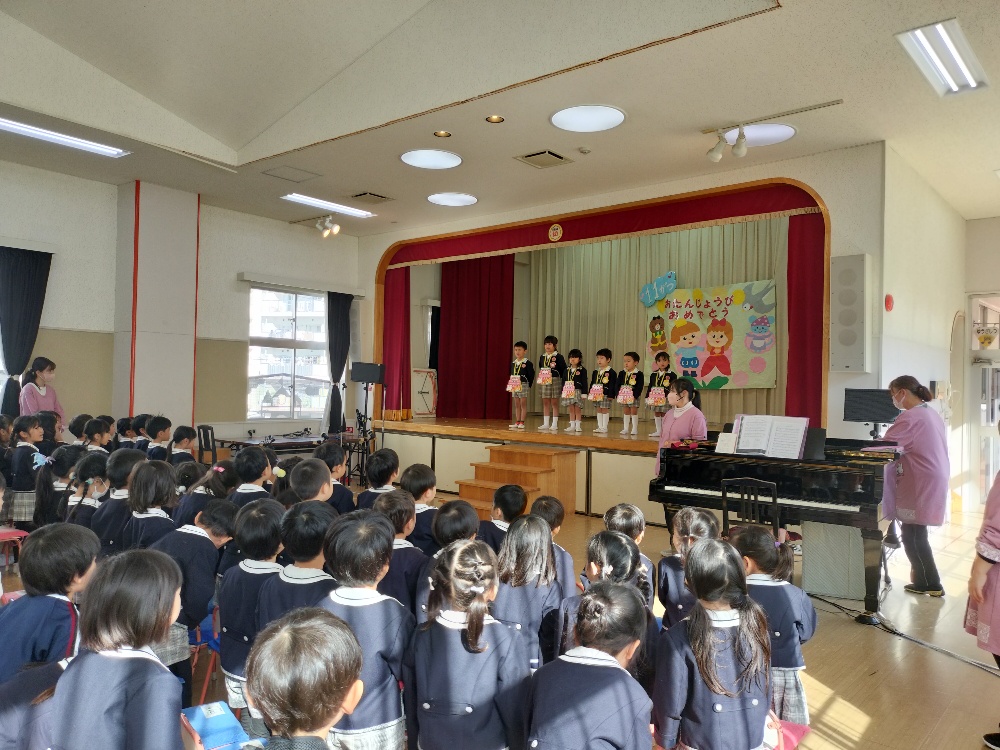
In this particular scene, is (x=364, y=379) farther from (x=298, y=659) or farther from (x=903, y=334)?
(x=298, y=659)

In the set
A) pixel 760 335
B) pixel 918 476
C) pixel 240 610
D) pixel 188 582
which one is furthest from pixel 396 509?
pixel 760 335

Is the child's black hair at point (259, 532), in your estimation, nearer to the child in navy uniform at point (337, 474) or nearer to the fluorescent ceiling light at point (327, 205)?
the child in navy uniform at point (337, 474)

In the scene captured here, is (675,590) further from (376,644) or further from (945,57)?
(945,57)

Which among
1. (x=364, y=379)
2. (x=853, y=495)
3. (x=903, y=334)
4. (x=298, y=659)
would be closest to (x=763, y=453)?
(x=853, y=495)

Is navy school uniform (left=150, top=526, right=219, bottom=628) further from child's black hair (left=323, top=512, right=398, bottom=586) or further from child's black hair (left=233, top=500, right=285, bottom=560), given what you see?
child's black hair (left=323, top=512, right=398, bottom=586)

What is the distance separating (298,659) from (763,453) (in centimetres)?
384

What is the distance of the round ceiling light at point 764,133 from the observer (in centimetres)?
592

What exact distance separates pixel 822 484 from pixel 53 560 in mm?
3994

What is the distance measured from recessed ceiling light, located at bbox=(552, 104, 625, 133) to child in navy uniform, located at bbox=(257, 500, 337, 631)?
4289mm

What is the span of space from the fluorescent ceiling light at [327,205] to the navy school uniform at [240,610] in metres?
6.67

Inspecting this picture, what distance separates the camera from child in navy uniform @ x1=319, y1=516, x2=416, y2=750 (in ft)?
6.57

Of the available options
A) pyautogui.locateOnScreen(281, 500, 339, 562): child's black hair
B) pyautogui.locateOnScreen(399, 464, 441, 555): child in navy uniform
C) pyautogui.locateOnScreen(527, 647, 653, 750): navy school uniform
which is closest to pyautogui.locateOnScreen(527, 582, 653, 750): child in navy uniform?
pyautogui.locateOnScreen(527, 647, 653, 750): navy school uniform

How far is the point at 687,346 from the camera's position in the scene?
35.6 ft

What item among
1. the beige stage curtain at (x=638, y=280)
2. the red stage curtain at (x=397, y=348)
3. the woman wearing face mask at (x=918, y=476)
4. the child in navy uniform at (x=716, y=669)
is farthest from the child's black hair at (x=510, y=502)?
the beige stage curtain at (x=638, y=280)
